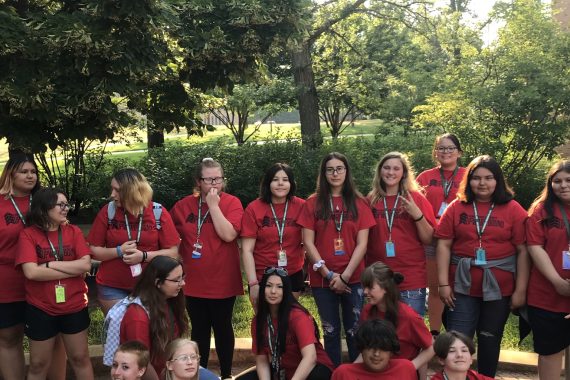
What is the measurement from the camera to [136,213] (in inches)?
189

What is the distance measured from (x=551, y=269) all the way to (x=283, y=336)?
1.88 metres

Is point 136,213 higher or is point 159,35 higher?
point 159,35

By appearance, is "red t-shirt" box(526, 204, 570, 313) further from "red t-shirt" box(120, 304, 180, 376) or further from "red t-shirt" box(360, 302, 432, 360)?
"red t-shirt" box(120, 304, 180, 376)

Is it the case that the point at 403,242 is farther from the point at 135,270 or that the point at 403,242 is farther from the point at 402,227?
the point at 135,270

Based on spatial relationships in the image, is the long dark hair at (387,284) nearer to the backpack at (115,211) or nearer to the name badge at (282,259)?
the name badge at (282,259)

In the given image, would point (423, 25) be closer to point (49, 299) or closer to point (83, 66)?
point (83, 66)

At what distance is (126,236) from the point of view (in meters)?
4.80

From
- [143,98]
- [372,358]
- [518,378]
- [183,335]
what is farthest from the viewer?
[143,98]

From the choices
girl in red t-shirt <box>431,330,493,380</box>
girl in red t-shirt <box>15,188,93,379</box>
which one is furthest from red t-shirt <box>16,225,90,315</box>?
girl in red t-shirt <box>431,330,493,380</box>

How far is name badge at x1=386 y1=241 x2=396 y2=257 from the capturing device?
488 centimetres

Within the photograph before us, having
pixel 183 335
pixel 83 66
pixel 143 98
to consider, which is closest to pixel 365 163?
pixel 143 98

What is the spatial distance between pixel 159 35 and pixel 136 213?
194 centimetres

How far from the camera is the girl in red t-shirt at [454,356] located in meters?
3.83

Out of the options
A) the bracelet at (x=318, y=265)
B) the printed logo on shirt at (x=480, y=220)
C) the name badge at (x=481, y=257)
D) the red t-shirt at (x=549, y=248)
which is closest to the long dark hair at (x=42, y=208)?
the bracelet at (x=318, y=265)
